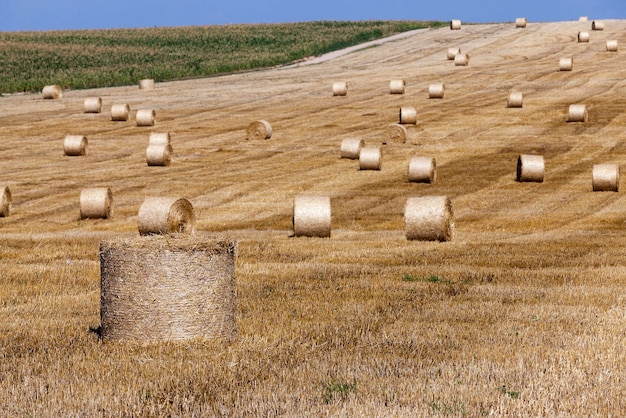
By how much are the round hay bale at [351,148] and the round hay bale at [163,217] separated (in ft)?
51.3

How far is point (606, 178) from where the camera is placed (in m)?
30.3

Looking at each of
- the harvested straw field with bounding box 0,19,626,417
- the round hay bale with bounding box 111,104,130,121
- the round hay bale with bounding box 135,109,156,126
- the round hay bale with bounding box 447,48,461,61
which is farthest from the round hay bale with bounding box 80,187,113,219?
the round hay bale with bounding box 447,48,461,61

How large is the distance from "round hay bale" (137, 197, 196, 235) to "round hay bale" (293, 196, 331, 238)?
2313 millimetres

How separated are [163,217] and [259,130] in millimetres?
22093

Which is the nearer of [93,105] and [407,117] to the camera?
[407,117]

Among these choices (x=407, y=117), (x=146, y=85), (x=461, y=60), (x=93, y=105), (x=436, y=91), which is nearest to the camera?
(x=407, y=117)

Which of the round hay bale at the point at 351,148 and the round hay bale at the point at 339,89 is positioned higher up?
the round hay bale at the point at 339,89

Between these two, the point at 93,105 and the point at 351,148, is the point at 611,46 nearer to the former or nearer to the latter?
the point at 93,105

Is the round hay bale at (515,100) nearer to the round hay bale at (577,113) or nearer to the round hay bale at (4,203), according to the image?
the round hay bale at (577,113)

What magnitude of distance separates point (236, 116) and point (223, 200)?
21.0 metres

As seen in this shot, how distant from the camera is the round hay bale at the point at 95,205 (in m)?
27.3

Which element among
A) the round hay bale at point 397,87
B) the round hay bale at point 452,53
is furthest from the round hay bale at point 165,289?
the round hay bale at point 452,53

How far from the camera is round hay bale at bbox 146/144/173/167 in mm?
37500

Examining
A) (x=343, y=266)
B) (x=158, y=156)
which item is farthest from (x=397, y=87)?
(x=343, y=266)
